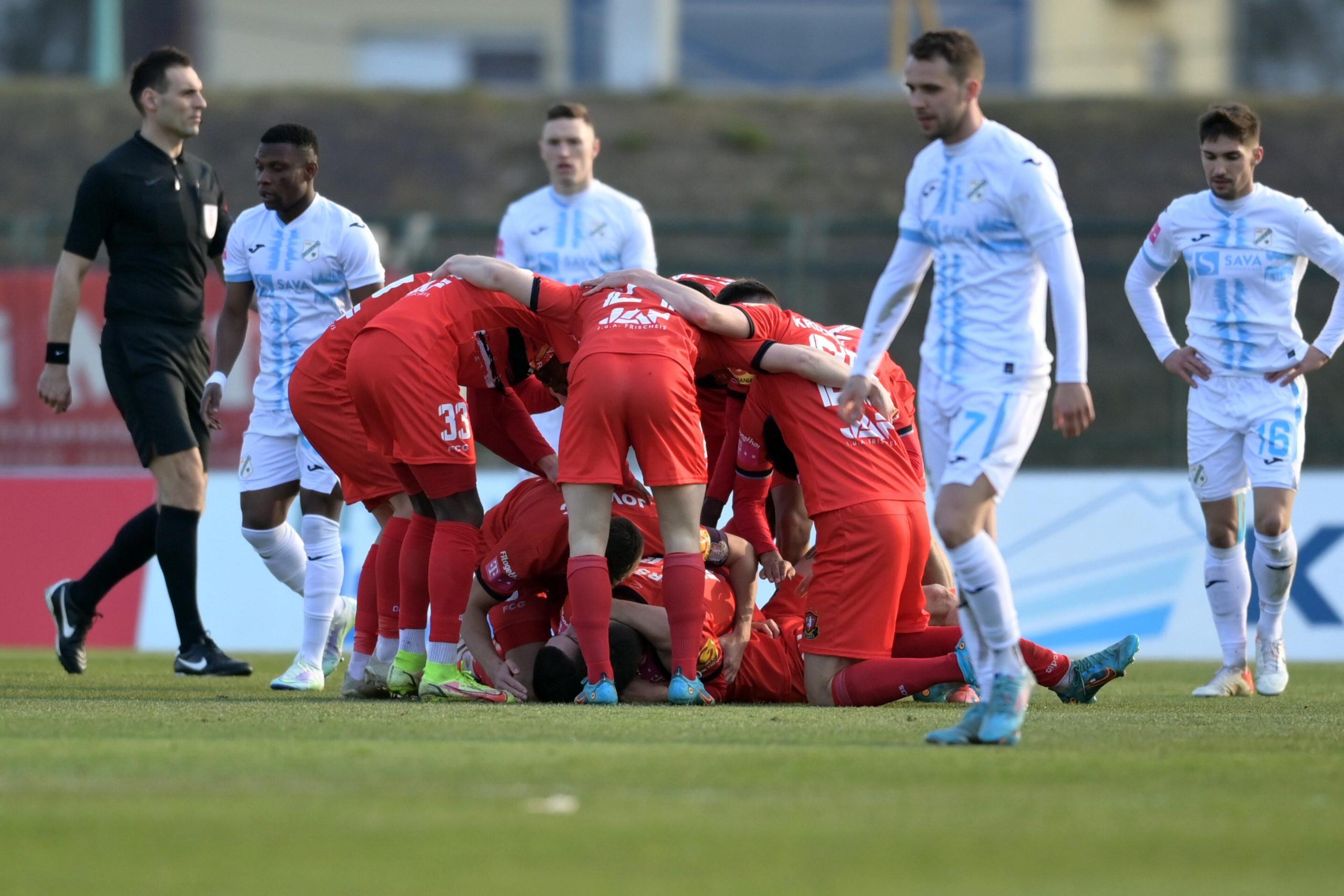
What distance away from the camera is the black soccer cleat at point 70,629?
8445 mm

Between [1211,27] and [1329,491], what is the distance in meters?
27.2

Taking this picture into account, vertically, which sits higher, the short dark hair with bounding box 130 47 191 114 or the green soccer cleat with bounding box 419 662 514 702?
the short dark hair with bounding box 130 47 191 114

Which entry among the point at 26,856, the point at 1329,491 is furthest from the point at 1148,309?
the point at 26,856

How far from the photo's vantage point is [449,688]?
22.3 feet

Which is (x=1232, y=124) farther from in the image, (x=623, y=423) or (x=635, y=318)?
(x=623, y=423)

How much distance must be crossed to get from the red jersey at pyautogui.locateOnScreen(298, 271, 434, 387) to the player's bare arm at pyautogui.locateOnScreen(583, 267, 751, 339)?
869mm

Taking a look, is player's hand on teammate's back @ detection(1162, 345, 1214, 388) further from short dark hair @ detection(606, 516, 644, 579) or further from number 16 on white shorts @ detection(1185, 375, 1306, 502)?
short dark hair @ detection(606, 516, 644, 579)

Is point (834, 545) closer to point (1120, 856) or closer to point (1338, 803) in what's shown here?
point (1338, 803)

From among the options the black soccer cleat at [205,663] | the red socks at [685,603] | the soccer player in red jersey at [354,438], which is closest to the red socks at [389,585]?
the soccer player in red jersey at [354,438]

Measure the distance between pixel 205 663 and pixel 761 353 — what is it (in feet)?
10.9

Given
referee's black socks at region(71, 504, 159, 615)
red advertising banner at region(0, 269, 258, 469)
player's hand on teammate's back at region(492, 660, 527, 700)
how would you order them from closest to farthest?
player's hand on teammate's back at region(492, 660, 527, 700) → referee's black socks at region(71, 504, 159, 615) → red advertising banner at region(0, 269, 258, 469)

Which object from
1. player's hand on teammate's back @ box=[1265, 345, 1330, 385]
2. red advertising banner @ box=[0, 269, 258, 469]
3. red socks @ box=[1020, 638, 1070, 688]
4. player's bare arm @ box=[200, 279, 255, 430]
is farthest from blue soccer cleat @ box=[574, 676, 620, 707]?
red advertising banner @ box=[0, 269, 258, 469]

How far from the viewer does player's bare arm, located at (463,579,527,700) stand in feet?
23.5

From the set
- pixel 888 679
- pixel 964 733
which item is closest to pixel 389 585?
pixel 888 679
